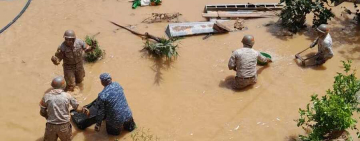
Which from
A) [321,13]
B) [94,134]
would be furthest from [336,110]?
[321,13]

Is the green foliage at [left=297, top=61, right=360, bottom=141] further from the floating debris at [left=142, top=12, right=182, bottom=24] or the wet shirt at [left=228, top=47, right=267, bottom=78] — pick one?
the floating debris at [left=142, top=12, right=182, bottom=24]

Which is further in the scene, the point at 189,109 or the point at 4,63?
the point at 4,63

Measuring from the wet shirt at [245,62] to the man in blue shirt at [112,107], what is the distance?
2353mm

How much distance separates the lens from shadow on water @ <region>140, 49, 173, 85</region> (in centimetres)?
825

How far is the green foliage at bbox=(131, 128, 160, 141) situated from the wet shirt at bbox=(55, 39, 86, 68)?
183 cm

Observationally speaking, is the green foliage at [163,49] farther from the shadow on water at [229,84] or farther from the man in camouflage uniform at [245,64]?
the man in camouflage uniform at [245,64]

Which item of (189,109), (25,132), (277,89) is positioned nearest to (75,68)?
(25,132)

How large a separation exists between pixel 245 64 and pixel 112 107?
2.74m

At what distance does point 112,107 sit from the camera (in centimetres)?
643

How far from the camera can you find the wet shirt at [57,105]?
603 centimetres

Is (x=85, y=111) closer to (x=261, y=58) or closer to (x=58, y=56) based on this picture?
(x=58, y=56)

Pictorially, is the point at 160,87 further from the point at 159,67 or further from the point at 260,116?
the point at 260,116

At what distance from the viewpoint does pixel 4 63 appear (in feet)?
28.1

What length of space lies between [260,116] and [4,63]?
5.45 metres
